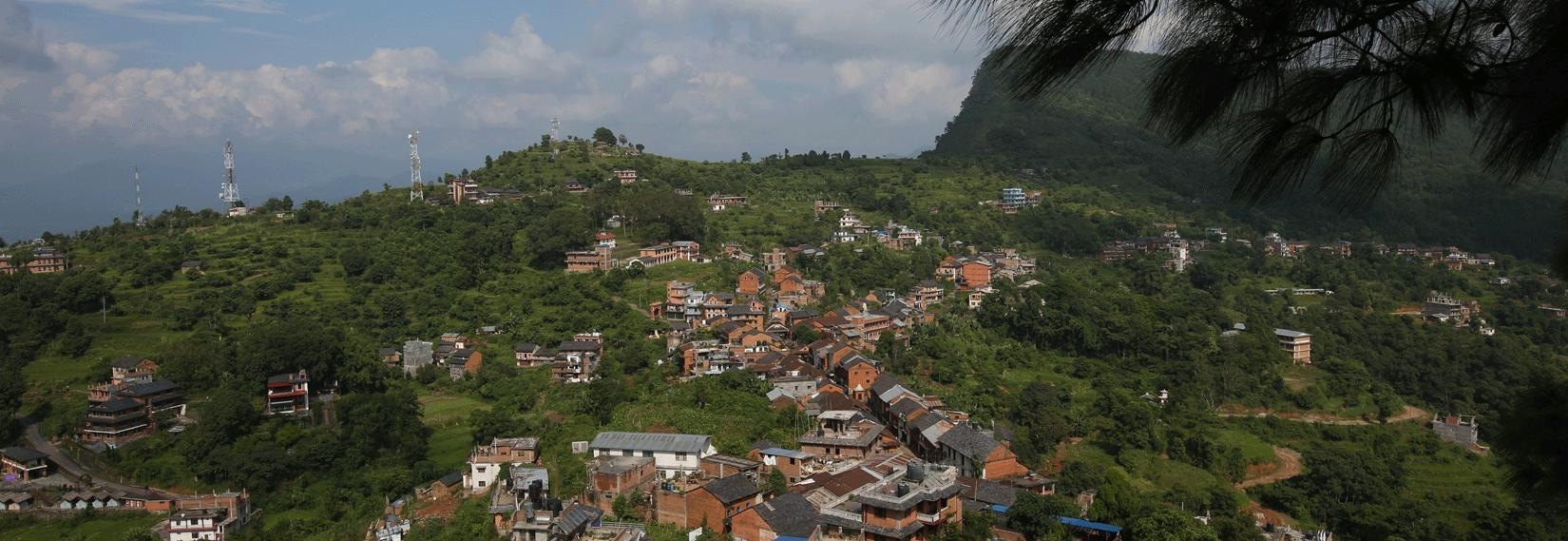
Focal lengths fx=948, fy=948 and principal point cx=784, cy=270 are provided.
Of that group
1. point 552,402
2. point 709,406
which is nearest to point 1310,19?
point 709,406

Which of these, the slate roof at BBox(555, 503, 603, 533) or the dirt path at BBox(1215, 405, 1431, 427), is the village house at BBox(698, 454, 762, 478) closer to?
the slate roof at BBox(555, 503, 603, 533)

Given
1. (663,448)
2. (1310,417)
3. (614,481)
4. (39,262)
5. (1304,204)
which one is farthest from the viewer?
(1304,204)

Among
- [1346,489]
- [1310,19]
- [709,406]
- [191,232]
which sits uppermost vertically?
[1310,19]

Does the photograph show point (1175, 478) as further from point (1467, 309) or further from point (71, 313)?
point (71, 313)

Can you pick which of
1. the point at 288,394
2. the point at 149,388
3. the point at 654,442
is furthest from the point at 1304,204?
the point at 149,388

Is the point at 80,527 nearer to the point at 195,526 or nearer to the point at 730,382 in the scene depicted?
the point at 195,526
